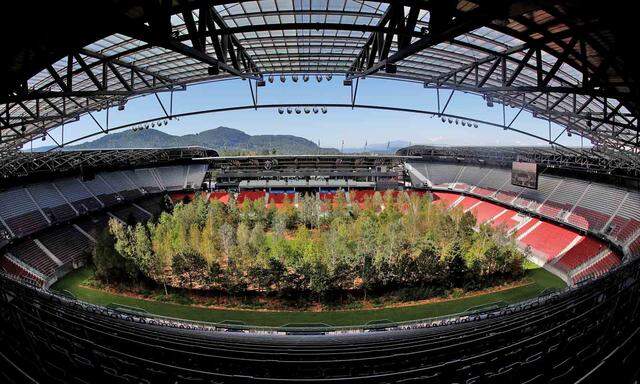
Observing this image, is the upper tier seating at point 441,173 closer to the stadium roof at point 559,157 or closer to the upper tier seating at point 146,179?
the stadium roof at point 559,157

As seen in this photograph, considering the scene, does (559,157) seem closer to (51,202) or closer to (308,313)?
(308,313)

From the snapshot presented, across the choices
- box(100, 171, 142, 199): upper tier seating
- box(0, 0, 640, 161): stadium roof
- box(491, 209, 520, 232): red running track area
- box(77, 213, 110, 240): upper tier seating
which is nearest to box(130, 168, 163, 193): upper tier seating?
box(100, 171, 142, 199): upper tier seating

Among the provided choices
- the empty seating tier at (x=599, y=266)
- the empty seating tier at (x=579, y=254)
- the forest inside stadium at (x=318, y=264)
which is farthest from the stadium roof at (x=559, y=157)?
the forest inside stadium at (x=318, y=264)

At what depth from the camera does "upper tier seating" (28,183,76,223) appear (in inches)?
1361

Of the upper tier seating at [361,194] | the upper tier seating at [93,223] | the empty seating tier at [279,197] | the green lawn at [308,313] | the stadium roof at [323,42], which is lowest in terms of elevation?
the empty seating tier at [279,197]

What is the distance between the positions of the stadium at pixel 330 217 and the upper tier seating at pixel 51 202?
0.81 feet

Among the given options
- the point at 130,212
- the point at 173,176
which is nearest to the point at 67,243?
the point at 130,212

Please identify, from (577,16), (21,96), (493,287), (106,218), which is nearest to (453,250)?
(493,287)

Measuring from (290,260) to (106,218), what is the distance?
2768cm

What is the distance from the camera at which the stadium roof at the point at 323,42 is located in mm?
5574

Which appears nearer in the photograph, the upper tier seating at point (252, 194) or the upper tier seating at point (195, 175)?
the upper tier seating at point (252, 194)

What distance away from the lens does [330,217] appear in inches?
A: 1604

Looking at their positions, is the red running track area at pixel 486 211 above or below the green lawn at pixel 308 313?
above

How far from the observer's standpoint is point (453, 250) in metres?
24.7
